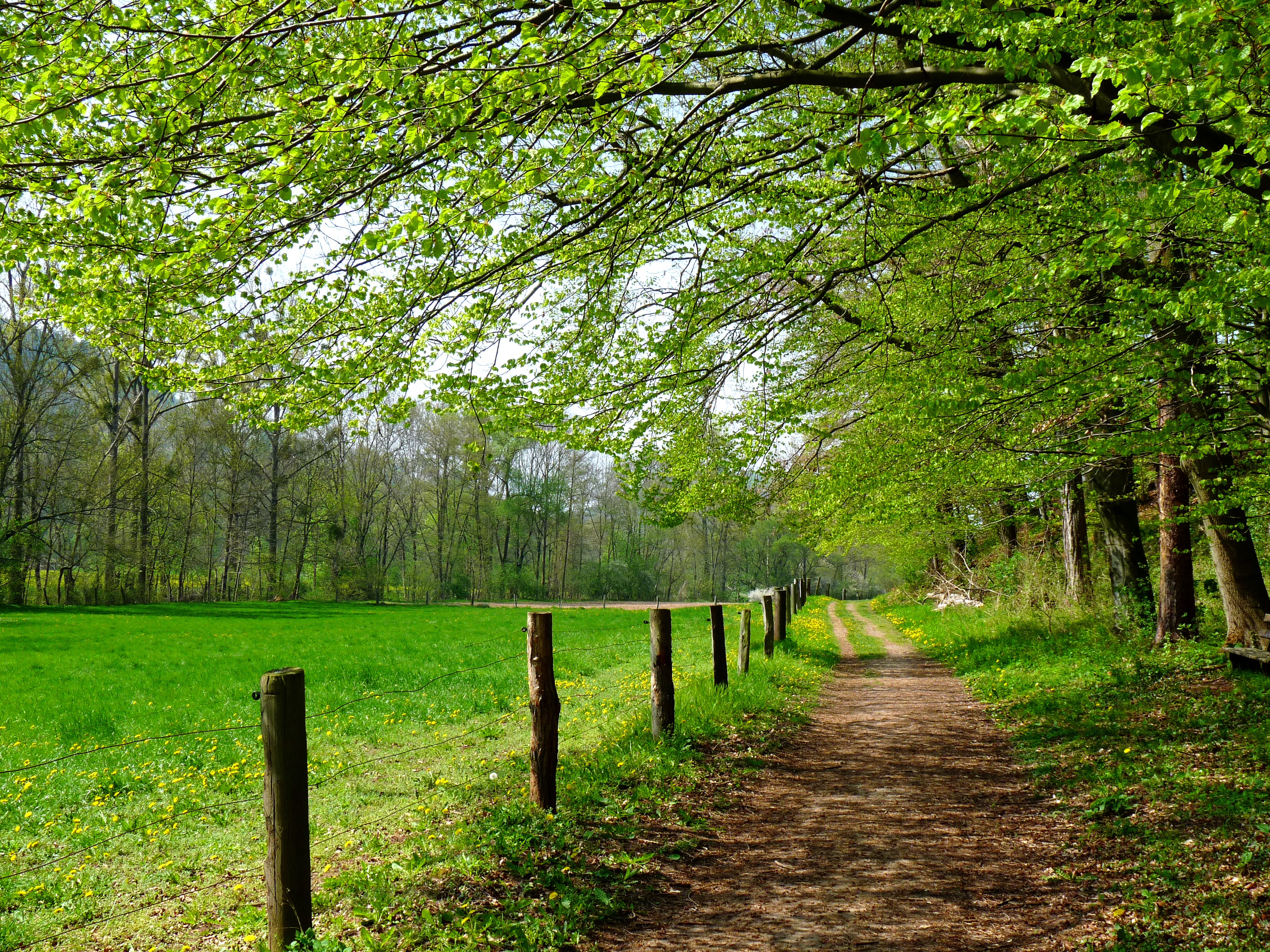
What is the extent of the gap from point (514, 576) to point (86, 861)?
5298 cm

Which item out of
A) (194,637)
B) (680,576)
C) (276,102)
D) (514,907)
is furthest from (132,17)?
(680,576)

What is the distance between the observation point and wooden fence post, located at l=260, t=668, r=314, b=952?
3820 millimetres

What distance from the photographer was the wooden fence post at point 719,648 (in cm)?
997

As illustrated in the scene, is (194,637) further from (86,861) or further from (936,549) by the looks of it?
(936,549)

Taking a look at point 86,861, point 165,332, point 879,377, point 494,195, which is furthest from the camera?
point 879,377

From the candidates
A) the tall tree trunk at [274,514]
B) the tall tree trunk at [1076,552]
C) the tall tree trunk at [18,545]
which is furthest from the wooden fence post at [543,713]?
the tall tree trunk at [274,514]

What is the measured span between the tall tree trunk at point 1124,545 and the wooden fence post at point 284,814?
41.5ft

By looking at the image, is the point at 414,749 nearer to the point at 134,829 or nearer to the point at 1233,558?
Answer: the point at 134,829

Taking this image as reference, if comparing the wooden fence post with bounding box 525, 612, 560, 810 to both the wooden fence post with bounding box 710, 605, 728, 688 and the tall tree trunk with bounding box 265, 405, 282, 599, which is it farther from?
the tall tree trunk with bounding box 265, 405, 282, 599

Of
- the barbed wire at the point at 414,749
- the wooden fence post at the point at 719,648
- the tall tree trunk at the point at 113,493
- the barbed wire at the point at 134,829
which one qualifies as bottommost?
the barbed wire at the point at 414,749

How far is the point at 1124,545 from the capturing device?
12711 millimetres

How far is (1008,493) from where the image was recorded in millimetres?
12211

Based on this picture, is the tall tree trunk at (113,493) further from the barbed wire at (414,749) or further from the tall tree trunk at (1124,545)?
the tall tree trunk at (1124,545)

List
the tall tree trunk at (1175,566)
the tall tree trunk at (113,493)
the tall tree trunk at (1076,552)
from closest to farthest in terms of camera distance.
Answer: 1. the tall tree trunk at (1175,566)
2. the tall tree trunk at (1076,552)
3. the tall tree trunk at (113,493)
